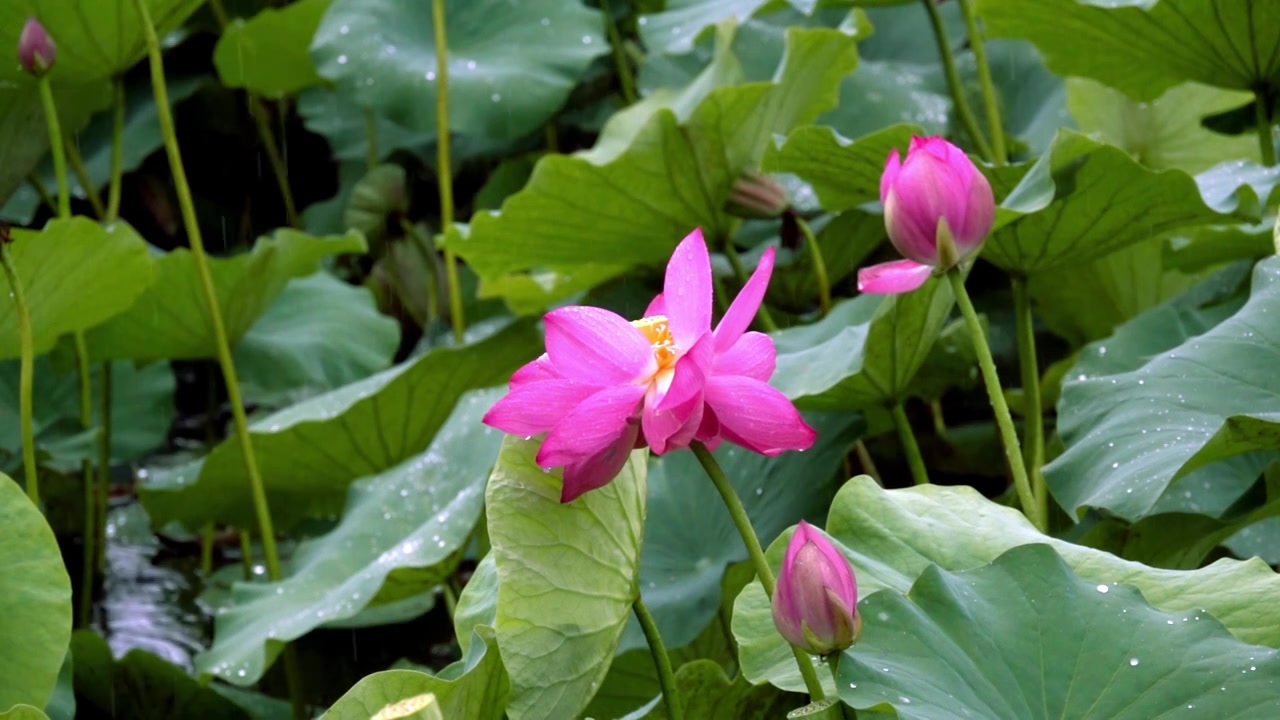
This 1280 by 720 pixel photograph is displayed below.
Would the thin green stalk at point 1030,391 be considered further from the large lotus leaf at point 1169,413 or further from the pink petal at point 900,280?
the pink petal at point 900,280

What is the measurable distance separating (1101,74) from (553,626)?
0.96 metres

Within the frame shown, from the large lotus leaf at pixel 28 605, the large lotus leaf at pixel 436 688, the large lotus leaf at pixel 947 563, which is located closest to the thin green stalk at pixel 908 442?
the large lotus leaf at pixel 947 563

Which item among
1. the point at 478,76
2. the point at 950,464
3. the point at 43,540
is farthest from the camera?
the point at 478,76

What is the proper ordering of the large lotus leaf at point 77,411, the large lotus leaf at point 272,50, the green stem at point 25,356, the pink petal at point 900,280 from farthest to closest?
the large lotus leaf at point 272,50 → the large lotus leaf at point 77,411 → the green stem at point 25,356 → the pink petal at point 900,280

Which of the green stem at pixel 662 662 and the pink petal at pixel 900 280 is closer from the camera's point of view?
the green stem at pixel 662 662

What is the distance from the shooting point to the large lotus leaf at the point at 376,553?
3.62 feet

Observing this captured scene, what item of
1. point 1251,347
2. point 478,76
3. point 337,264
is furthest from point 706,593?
point 337,264

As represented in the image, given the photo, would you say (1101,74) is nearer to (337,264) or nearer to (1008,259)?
(1008,259)

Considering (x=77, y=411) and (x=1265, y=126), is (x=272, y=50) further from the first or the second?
(x=1265, y=126)

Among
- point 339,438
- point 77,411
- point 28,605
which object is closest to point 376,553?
point 339,438

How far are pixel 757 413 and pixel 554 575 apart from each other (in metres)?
0.16

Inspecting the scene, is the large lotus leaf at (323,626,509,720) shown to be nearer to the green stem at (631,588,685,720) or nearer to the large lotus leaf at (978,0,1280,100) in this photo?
the green stem at (631,588,685,720)

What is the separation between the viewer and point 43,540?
856 mm

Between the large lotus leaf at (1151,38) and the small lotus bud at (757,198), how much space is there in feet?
0.87
